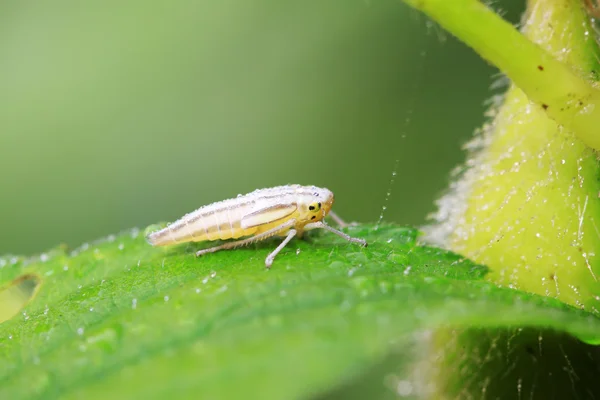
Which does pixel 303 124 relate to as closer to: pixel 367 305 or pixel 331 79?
pixel 331 79

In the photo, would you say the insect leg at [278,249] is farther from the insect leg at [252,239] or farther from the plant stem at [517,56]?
the plant stem at [517,56]

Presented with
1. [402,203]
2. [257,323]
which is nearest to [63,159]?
[402,203]

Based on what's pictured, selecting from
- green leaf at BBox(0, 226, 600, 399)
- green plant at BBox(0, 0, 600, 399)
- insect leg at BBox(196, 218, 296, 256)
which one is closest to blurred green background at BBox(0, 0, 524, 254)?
insect leg at BBox(196, 218, 296, 256)

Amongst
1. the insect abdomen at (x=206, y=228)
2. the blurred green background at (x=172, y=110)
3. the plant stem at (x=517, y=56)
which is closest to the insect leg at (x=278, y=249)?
the insect abdomen at (x=206, y=228)

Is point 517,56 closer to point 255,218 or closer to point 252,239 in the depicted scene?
point 252,239

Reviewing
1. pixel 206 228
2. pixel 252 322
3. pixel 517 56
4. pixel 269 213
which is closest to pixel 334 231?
pixel 269 213

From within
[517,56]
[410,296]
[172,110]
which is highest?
[172,110]

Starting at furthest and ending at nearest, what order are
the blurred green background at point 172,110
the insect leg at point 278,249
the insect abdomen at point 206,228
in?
the blurred green background at point 172,110 < the insect abdomen at point 206,228 < the insect leg at point 278,249

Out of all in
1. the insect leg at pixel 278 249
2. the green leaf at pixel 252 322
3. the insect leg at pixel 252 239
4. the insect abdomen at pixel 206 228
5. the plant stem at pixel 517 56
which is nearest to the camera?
the green leaf at pixel 252 322
